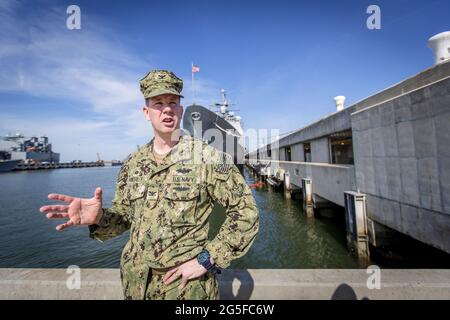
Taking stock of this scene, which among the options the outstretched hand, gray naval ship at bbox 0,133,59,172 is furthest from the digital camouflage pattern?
gray naval ship at bbox 0,133,59,172

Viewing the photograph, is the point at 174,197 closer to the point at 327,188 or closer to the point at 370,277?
the point at 370,277

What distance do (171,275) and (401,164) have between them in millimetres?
7570

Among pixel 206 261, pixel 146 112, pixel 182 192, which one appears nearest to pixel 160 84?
pixel 146 112

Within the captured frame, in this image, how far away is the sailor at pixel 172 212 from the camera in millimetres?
1810

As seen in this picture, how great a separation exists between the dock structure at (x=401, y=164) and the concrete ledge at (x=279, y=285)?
313 centimetres

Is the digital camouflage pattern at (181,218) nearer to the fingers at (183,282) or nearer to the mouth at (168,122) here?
the fingers at (183,282)

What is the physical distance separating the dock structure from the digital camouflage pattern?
Answer: 19.7 feet

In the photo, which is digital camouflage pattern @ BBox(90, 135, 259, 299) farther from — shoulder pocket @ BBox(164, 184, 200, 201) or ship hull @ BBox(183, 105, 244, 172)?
ship hull @ BBox(183, 105, 244, 172)

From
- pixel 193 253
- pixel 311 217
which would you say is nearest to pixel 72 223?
pixel 193 253

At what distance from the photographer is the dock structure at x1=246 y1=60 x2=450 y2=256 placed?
208 inches

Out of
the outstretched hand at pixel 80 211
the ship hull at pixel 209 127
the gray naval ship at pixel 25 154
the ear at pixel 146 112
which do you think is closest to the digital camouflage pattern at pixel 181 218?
the outstretched hand at pixel 80 211

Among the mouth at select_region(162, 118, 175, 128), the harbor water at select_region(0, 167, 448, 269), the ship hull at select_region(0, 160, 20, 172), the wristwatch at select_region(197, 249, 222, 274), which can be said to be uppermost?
the ship hull at select_region(0, 160, 20, 172)

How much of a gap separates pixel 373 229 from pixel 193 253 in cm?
883

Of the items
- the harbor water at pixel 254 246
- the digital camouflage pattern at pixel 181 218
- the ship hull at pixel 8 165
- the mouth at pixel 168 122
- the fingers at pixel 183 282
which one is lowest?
the harbor water at pixel 254 246
